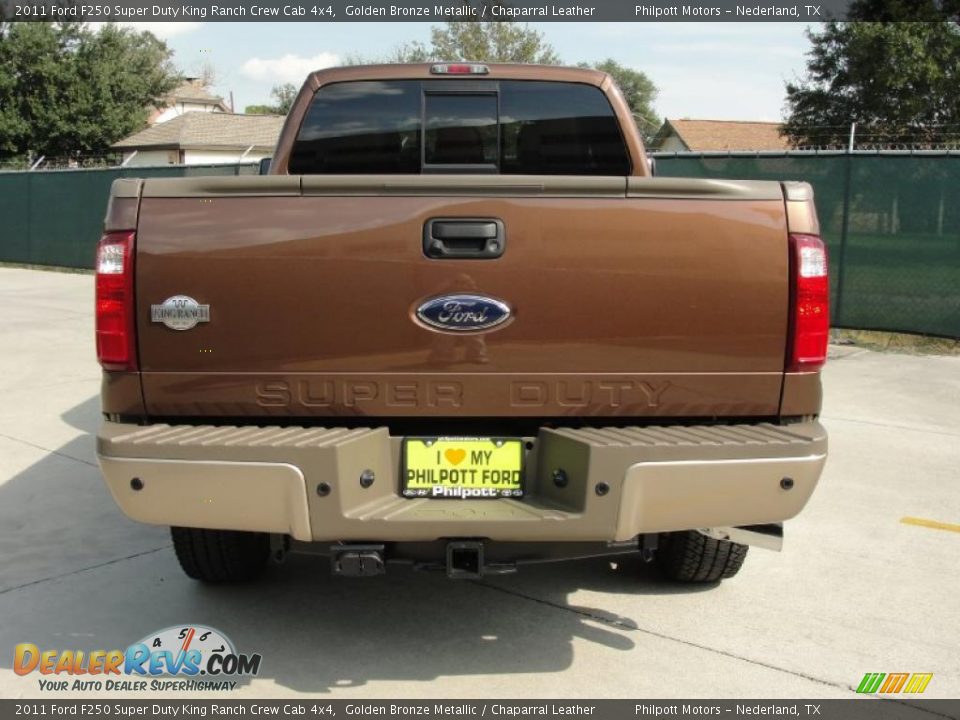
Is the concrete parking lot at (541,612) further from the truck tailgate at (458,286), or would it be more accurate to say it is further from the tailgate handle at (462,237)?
the tailgate handle at (462,237)

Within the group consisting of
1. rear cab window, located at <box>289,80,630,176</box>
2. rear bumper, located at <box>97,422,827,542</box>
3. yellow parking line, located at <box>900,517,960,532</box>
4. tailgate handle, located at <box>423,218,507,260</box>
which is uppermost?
rear cab window, located at <box>289,80,630,176</box>

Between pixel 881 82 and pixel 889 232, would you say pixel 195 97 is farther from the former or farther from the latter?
pixel 889 232

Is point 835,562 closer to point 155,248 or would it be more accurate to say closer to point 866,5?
point 155,248

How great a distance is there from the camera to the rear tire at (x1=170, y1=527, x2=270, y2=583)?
4.04 meters

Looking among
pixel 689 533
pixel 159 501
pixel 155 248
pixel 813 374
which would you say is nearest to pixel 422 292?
pixel 155 248

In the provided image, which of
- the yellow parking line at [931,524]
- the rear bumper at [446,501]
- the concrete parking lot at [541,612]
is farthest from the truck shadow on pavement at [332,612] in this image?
the yellow parking line at [931,524]

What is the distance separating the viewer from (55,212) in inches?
842

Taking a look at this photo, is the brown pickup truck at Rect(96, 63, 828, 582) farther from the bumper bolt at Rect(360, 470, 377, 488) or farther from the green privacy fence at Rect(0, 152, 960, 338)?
the green privacy fence at Rect(0, 152, 960, 338)

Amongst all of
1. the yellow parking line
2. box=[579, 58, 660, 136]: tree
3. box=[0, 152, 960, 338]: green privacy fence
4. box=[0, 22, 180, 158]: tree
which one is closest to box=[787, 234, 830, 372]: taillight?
the yellow parking line

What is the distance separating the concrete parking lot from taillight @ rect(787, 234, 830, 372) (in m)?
1.12

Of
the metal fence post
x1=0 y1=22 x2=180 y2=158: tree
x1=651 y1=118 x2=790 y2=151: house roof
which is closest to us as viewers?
the metal fence post

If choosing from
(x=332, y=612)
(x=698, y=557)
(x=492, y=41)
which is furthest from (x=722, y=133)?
(x=332, y=612)
